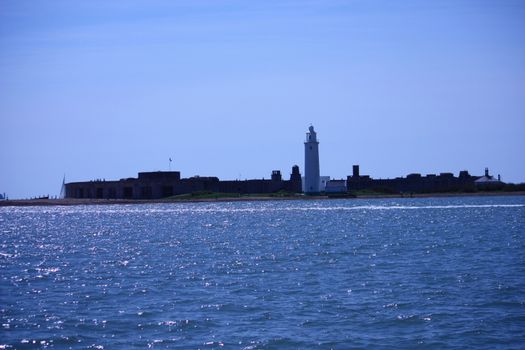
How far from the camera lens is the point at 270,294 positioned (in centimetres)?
2344

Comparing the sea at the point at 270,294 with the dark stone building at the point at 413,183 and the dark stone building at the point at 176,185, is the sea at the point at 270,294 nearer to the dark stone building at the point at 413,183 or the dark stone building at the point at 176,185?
the dark stone building at the point at 176,185

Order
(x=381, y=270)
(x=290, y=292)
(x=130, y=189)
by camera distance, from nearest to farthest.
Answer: (x=290, y=292), (x=381, y=270), (x=130, y=189)

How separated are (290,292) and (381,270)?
5.78m

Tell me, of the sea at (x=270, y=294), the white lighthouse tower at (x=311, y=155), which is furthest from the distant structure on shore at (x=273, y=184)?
the sea at (x=270, y=294)

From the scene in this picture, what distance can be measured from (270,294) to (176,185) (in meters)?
97.0

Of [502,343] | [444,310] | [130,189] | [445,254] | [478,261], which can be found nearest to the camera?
[502,343]

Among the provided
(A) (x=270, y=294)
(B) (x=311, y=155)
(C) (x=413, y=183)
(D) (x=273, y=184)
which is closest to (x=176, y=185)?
(D) (x=273, y=184)

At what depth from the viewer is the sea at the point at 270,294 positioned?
18094 mm

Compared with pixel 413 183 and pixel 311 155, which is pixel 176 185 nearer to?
pixel 311 155

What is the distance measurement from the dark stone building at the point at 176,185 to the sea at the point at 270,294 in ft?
247

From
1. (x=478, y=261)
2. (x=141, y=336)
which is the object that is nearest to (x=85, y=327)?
(x=141, y=336)

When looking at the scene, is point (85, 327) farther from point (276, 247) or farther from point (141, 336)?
point (276, 247)

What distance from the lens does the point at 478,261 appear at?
101 feet

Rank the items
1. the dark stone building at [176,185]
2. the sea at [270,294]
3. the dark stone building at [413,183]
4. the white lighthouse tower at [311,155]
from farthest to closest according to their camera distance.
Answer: the dark stone building at [413,183] < the dark stone building at [176,185] < the white lighthouse tower at [311,155] < the sea at [270,294]
